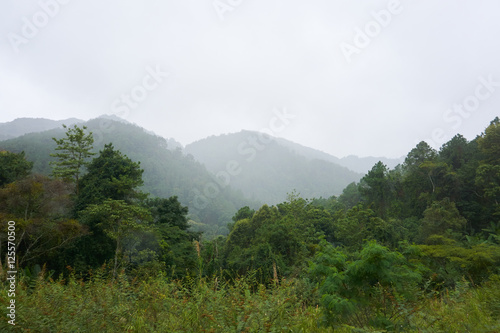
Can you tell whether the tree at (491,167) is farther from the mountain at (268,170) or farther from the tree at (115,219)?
the mountain at (268,170)

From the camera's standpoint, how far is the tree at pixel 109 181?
47.4ft

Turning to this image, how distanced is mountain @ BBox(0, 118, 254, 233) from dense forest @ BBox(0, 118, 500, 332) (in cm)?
4824

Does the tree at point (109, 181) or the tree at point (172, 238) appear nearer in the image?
the tree at point (109, 181)

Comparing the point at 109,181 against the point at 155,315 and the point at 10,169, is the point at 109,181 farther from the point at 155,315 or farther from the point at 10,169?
the point at 155,315

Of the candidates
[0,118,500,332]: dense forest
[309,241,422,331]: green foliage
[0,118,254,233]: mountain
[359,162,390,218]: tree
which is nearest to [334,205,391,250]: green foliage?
[0,118,500,332]: dense forest

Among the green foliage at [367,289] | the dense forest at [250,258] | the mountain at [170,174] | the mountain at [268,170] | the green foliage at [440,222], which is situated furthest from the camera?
A: the mountain at [268,170]

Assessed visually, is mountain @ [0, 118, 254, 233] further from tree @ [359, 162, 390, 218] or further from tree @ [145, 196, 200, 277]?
tree @ [145, 196, 200, 277]

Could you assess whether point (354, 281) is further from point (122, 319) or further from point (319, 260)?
point (122, 319)

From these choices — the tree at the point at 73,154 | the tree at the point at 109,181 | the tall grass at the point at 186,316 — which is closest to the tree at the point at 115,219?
the tree at the point at 109,181

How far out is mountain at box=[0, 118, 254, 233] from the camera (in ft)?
255

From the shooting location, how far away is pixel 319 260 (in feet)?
13.9

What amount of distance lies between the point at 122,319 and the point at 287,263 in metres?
15.1

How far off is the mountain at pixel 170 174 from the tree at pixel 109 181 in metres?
50.9

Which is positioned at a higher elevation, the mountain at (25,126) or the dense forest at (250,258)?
the mountain at (25,126)
